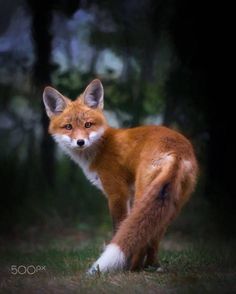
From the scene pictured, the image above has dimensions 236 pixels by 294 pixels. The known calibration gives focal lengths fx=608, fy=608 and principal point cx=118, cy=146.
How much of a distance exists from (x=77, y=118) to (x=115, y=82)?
3.87 ft

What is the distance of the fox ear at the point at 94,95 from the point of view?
120 inches

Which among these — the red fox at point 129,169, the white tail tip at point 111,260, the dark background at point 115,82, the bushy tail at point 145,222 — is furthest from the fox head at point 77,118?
the dark background at point 115,82

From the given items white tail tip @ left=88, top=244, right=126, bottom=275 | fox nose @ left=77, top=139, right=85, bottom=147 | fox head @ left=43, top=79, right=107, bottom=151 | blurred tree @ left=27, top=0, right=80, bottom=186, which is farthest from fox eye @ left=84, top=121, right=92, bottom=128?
blurred tree @ left=27, top=0, right=80, bottom=186

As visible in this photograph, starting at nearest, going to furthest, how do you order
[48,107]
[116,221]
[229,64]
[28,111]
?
[116,221] → [48,107] → [229,64] → [28,111]

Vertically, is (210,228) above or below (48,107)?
below

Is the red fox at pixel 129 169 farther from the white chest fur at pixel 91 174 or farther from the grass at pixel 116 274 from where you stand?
the grass at pixel 116 274

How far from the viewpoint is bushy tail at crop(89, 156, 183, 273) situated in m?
2.39

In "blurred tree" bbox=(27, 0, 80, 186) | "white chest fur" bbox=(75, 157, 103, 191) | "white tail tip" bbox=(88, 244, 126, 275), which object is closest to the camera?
"white tail tip" bbox=(88, 244, 126, 275)

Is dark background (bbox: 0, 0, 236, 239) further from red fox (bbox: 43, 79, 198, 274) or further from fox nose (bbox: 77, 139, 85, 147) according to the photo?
fox nose (bbox: 77, 139, 85, 147)

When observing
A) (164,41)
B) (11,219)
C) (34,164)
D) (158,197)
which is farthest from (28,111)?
(158,197)

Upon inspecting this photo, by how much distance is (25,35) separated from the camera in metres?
3.78

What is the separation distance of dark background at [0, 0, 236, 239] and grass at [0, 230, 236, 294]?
1.16 feet

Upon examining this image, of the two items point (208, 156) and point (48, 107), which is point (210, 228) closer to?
point (208, 156)

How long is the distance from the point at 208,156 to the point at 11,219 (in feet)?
4.35
